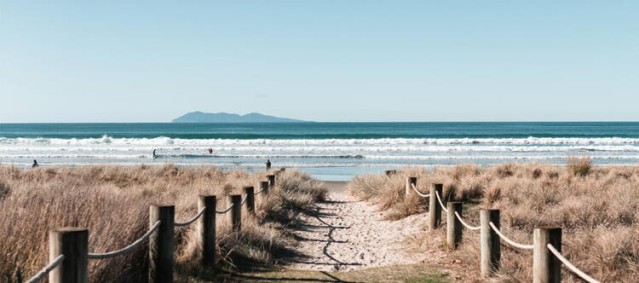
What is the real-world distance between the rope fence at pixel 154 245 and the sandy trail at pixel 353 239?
140cm

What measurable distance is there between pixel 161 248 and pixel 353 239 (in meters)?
5.35

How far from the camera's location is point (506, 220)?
10383mm

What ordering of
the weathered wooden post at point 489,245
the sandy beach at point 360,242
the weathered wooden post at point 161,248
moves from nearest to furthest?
the weathered wooden post at point 161,248 < the weathered wooden post at point 489,245 < the sandy beach at point 360,242

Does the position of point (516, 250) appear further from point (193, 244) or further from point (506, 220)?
point (193, 244)

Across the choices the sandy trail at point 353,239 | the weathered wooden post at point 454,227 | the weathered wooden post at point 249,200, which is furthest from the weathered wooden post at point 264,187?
the weathered wooden post at point 454,227

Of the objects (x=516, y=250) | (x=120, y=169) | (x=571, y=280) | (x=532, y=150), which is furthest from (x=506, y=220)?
(x=532, y=150)

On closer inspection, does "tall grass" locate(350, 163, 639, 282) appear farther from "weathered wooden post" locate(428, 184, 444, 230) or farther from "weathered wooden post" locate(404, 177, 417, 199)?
"weathered wooden post" locate(428, 184, 444, 230)

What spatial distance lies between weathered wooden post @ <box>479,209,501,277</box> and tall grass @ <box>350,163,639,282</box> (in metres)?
0.14

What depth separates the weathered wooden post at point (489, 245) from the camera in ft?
23.5

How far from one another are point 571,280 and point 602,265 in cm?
86

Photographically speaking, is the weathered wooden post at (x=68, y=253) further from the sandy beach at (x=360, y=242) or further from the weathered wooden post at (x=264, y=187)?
the weathered wooden post at (x=264, y=187)

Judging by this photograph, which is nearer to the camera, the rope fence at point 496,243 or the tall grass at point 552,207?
the rope fence at point 496,243

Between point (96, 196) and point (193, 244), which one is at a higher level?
point (96, 196)

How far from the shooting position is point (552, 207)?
460 inches
